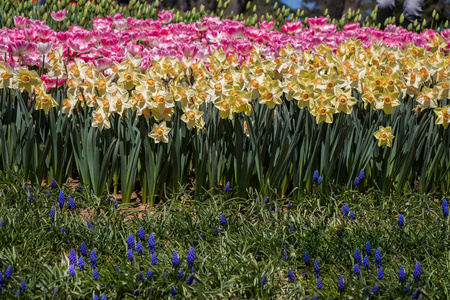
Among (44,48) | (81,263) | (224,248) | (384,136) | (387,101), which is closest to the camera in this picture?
(81,263)

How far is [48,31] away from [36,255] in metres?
2.24

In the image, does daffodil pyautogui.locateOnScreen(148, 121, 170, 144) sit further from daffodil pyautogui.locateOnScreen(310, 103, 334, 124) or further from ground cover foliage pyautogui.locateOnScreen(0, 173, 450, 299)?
daffodil pyautogui.locateOnScreen(310, 103, 334, 124)

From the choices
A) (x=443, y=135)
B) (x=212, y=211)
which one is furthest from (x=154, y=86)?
(x=443, y=135)

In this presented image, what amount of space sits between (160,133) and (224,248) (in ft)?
2.62

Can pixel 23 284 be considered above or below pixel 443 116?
below

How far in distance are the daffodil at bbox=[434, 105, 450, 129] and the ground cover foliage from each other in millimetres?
465

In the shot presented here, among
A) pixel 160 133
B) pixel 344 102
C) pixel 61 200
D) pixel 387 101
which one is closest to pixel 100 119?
pixel 160 133

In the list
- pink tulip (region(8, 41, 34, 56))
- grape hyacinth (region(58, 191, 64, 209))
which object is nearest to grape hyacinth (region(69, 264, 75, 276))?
grape hyacinth (region(58, 191, 64, 209))

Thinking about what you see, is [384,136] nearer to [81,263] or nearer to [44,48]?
[81,263]

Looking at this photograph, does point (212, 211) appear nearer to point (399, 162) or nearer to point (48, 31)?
point (399, 162)

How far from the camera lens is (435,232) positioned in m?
2.65

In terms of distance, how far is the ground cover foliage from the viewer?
7.01 ft

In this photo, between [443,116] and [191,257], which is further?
[443,116]

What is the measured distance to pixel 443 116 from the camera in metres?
3.19
